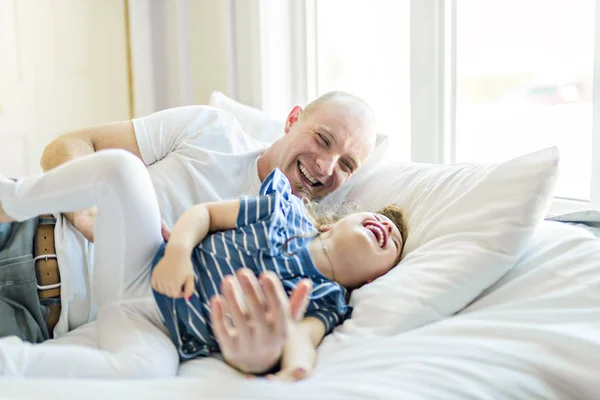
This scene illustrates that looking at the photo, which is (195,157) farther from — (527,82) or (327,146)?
(527,82)

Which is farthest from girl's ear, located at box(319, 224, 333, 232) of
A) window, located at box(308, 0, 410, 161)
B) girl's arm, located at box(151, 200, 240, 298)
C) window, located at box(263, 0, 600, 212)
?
window, located at box(308, 0, 410, 161)

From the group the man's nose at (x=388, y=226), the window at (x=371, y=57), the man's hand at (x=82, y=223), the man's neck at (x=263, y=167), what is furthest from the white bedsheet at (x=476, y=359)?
the window at (x=371, y=57)

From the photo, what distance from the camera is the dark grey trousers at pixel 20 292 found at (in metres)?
1.11

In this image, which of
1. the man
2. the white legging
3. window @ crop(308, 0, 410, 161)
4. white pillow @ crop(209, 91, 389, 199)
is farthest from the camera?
window @ crop(308, 0, 410, 161)

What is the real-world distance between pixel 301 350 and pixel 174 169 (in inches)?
Result: 30.0

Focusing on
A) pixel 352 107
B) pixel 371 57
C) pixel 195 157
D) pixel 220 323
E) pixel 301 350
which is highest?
pixel 371 57

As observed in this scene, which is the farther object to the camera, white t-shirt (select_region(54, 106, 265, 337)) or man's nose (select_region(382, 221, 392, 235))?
white t-shirt (select_region(54, 106, 265, 337))

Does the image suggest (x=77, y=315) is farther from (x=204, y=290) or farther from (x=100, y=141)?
(x=100, y=141)

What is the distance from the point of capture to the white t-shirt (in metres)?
1.52

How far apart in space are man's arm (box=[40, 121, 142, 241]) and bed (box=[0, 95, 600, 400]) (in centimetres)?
53

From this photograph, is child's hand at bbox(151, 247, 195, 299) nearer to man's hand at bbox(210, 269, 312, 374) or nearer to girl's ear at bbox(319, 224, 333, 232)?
man's hand at bbox(210, 269, 312, 374)

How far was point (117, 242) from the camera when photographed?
1.06 metres

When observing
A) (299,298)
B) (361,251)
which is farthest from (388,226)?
(299,298)

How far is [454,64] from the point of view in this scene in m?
1.96
